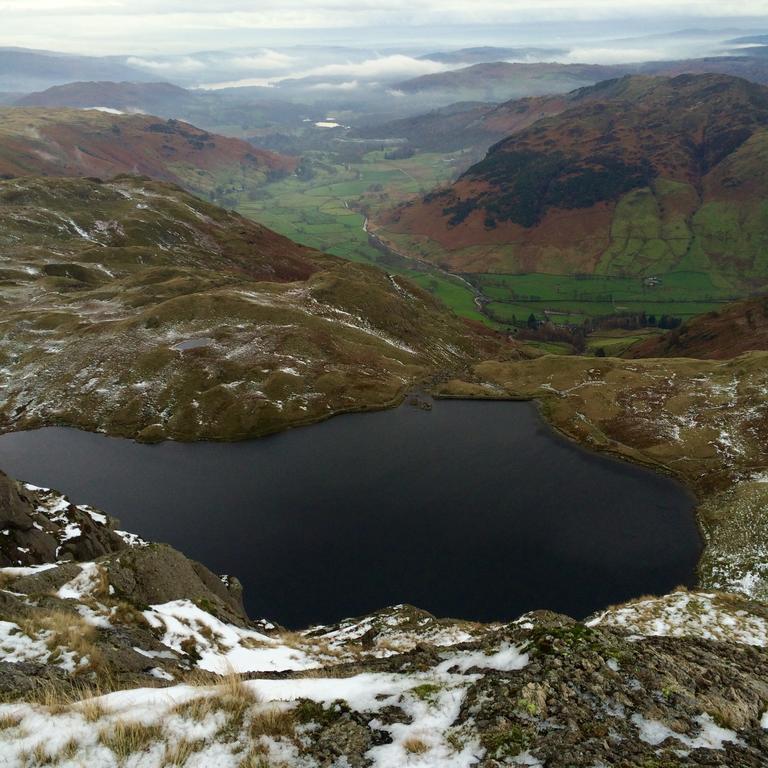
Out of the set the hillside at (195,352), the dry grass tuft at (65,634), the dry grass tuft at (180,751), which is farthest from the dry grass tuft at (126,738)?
the hillside at (195,352)

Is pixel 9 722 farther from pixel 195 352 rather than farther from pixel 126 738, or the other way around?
pixel 195 352

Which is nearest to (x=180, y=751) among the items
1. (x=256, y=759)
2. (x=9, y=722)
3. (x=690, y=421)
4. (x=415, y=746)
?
(x=256, y=759)

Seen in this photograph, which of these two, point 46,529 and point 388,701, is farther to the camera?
point 46,529

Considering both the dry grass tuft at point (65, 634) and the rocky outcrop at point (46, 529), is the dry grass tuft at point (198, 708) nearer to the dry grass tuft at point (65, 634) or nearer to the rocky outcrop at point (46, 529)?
the dry grass tuft at point (65, 634)

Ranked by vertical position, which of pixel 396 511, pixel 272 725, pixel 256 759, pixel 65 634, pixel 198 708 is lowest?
pixel 396 511

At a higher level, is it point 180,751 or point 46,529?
point 180,751

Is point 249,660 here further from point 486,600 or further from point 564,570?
point 564,570

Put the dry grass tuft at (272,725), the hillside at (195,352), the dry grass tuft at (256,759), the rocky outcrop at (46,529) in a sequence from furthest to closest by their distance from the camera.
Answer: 1. the hillside at (195,352)
2. the rocky outcrop at (46,529)
3. the dry grass tuft at (272,725)
4. the dry grass tuft at (256,759)
